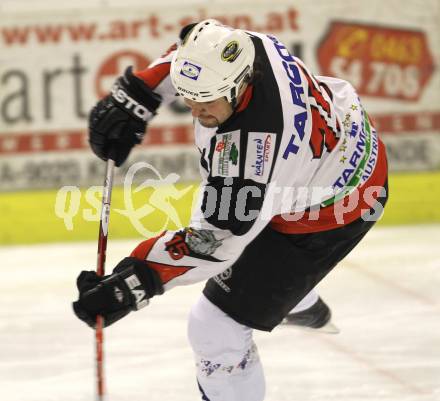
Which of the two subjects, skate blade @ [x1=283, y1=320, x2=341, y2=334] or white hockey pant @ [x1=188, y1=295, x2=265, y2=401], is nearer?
white hockey pant @ [x1=188, y1=295, x2=265, y2=401]

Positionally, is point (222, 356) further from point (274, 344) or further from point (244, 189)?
point (274, 344)

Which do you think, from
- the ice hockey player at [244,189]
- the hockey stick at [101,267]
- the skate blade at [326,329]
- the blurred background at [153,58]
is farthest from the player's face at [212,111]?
the blurred background at [153,58]

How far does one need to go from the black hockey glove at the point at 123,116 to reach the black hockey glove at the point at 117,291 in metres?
0.70

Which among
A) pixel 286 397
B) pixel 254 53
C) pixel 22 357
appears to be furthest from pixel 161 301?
pixel 254 53

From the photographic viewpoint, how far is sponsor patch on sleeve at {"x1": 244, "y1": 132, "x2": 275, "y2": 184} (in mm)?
2148

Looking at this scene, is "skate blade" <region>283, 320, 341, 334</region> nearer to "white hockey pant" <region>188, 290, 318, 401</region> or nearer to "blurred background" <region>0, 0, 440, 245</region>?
"white hockey pant" <region>188, 290, 318, 401</region>

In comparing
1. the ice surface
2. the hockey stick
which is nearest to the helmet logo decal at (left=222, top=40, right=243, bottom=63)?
the hockey stick

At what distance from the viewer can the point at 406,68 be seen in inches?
231

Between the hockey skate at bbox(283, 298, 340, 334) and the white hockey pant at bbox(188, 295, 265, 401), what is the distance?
1.99 ft

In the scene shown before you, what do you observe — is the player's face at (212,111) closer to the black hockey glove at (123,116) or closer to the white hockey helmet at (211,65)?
the white hockey helmet at (211,65)

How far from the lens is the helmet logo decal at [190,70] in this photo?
6.99 ft

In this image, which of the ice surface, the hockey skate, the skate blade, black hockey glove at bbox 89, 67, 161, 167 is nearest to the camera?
black hockey glove at bbox 89, 67, 161, 167

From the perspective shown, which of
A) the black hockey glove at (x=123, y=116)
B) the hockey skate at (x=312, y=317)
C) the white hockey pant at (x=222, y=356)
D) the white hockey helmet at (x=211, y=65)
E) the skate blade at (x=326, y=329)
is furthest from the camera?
the skate blade at (x=326, y=329)

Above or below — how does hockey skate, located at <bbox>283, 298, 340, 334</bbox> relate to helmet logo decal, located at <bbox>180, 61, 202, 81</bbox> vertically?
below
